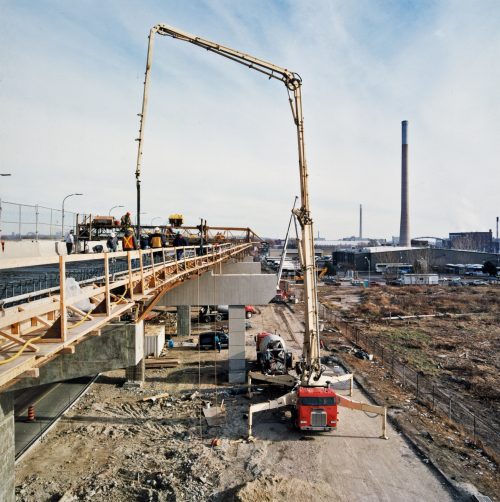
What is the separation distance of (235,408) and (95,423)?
611 centimetres

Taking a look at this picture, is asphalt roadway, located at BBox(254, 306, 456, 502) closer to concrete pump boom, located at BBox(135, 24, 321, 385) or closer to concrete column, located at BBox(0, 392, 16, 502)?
concrete pump boom, located at BBox(135, 24, 321, 385)

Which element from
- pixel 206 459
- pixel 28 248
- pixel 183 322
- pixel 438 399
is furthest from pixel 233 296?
pixel 183 322

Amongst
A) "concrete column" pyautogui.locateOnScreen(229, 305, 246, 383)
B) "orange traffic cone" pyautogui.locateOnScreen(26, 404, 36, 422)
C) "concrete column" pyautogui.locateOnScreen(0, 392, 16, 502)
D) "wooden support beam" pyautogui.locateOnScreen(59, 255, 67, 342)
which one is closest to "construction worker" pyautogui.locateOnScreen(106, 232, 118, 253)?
Result: "concrete column" pyautogui.locateOnScreen(229, 305, 246, 383)

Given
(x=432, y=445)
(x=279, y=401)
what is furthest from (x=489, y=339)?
(x=279, y=401)

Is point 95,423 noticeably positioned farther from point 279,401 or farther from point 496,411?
point 496,411

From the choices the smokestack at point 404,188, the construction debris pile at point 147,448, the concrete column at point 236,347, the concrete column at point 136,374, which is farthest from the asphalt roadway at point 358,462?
the smokestack at point 404,188

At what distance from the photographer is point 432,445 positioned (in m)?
14.3

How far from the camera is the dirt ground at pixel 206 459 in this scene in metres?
11.5

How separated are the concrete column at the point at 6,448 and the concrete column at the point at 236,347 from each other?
47.4 feet

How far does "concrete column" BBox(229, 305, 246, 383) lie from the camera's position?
70.6 ft

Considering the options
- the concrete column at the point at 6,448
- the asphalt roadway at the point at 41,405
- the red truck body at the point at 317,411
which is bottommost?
the asphalt roadway at the point at 41,405

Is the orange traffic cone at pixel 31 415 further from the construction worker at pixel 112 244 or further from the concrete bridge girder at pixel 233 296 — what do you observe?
the concrete bridge girder at pixel 233 296

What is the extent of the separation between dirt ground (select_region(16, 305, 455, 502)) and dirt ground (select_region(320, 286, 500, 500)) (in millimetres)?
1310

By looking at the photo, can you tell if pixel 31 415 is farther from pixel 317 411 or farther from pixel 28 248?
pixel 317 411
